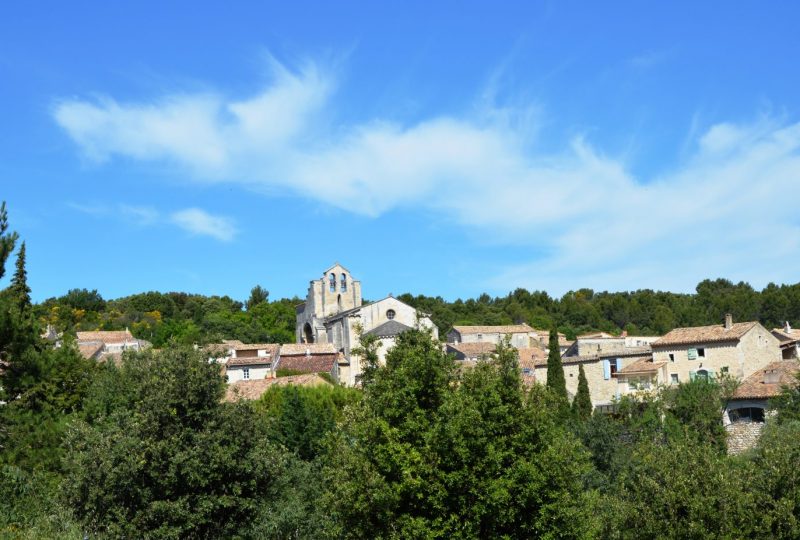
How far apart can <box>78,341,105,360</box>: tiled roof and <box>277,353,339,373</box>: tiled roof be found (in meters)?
22.9

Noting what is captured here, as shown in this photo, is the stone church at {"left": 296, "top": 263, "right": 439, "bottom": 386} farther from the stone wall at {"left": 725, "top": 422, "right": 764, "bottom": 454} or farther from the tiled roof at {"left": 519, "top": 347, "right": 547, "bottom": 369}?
the stone wall at {"left": 725, "top": 422, "right": 764, "bottom": 454}

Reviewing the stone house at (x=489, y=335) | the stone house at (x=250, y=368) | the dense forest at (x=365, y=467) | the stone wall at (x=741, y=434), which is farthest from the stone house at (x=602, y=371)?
the stone house at (x=489, y=335)

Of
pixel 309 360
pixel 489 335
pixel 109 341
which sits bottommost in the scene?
pixel 309 360

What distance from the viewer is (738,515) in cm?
1980

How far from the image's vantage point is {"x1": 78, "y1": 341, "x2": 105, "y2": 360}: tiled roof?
73.3 m

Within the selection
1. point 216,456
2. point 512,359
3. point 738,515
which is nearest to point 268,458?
point 216,456

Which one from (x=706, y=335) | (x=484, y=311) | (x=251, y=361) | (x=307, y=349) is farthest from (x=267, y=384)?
(x=484, y=311)

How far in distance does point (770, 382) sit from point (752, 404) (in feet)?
6.99

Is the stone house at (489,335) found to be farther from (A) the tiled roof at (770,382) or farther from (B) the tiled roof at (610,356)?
(A) the tiled roof at (770,382)

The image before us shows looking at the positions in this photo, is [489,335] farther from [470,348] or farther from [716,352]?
[716,352]

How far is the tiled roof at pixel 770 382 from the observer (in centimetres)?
4425

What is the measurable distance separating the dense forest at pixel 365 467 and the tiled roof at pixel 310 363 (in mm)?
27853

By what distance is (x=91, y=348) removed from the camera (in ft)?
252

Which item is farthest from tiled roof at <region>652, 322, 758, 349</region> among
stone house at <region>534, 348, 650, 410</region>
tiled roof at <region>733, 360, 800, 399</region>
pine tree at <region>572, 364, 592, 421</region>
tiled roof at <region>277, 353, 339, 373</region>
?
tiled roof at <region>277, 353, 339, 373</region>
